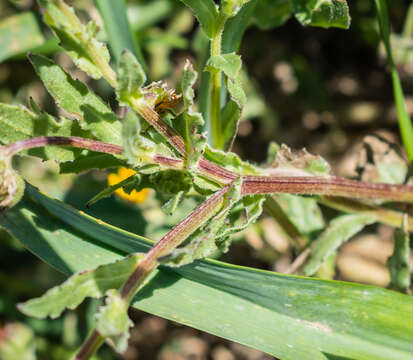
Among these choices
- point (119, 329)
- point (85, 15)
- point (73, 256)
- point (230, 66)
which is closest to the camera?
point (119, 329)

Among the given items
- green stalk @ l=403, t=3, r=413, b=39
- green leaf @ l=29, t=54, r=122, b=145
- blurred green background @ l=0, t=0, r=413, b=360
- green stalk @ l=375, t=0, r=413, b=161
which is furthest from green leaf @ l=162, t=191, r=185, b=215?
green stalk @ l=403, t=3, r=413, b=39

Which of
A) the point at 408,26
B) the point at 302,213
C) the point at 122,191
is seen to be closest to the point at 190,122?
the point at 302,213

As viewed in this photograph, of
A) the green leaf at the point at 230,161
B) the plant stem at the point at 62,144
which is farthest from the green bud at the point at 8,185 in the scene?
the green leaf at the point at 230,161

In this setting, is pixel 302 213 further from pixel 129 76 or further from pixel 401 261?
pixel 129 76

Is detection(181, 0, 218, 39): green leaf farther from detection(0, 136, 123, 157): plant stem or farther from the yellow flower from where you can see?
the yellow flower

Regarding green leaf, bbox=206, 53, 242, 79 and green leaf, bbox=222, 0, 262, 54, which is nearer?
green leaf, bbox=206, 53, 242, 79

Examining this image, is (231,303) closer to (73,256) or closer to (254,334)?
(254,334)

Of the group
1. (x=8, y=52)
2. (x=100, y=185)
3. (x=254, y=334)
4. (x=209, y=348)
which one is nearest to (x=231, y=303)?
(x=254, y=334)
